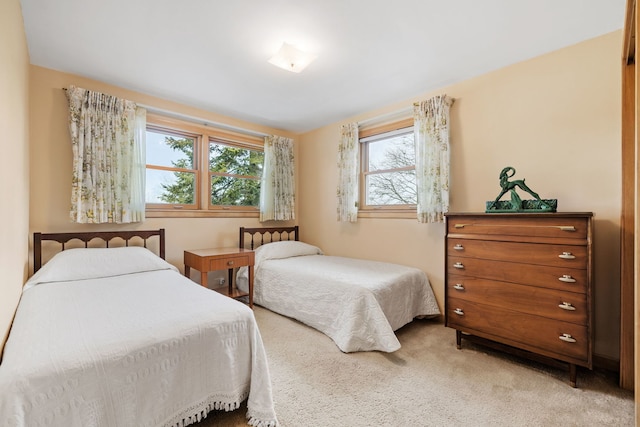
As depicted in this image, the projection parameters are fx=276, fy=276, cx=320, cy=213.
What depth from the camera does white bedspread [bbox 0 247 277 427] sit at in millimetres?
933

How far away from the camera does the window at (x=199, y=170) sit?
3092 mm

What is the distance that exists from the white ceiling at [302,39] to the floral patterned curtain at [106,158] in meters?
0.28

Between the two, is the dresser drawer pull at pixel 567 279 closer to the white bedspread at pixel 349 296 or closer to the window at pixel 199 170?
the white bedspread at pixel 349 296

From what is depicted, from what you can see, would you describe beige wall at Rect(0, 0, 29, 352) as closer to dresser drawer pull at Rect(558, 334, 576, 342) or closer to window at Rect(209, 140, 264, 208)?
window at Rect(209, 140, 264, 208)

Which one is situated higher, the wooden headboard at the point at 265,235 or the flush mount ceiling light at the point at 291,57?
the flush mount ceiling light at the point at 291,57

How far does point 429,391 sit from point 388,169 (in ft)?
7.64

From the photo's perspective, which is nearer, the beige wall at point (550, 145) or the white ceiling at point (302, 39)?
the white ceiling at point (302, 39)

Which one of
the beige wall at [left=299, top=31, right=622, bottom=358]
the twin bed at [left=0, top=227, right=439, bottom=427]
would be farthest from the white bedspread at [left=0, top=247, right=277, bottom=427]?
the beige wall at [left=299, top=31, right=622, bottom=358]

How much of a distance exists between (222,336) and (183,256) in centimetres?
211

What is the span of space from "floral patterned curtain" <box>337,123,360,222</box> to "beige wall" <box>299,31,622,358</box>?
0.55 meters

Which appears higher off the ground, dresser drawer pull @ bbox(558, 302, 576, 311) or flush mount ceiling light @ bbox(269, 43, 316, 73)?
flush mount ceiling light @ bbox(269, 43, 316, 73)

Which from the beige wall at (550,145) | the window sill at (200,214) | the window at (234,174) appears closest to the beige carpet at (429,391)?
the beige wall at (550,145)

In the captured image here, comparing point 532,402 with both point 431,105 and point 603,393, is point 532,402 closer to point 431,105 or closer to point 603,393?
point 603,393

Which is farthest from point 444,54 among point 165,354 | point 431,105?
point 165,354
